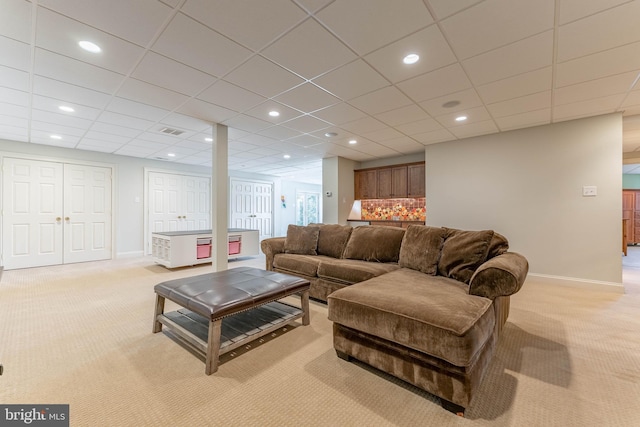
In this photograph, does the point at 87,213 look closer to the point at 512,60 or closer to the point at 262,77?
the point at 262,77

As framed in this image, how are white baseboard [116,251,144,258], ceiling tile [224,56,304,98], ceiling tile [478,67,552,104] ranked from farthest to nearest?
white baseboard [116,251,144,258]
ceiling tile [478,67,552,104]
ceiling tile [224,56,304,98]

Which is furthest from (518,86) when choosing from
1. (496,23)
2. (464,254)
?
(464,254)

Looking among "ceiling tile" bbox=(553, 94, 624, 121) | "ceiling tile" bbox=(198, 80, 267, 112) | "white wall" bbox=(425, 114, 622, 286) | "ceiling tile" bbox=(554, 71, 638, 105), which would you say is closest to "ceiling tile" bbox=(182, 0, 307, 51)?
"ceiling tile" bbox=(198, 80, 267, 112)

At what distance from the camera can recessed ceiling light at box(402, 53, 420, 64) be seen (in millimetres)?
2264

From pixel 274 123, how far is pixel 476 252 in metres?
3.20

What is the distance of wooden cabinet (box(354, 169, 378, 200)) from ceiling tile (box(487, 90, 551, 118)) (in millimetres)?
3327

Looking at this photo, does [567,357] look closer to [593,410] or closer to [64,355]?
[593,410]

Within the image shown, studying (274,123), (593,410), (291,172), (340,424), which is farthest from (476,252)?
(291,172)

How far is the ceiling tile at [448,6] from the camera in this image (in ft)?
5.55

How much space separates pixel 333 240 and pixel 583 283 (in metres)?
3.67

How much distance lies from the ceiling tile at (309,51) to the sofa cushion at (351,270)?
2035 mm

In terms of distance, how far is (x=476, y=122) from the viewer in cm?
396

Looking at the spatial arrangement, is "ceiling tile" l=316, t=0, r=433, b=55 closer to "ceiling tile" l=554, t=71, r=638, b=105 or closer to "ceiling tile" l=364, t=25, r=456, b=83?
"ceiling tile" l=364, t=25, r=456, b=83

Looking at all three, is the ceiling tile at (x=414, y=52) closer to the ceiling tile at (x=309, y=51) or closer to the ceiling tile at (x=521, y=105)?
the ceiling tile at (x=309, y=51)
